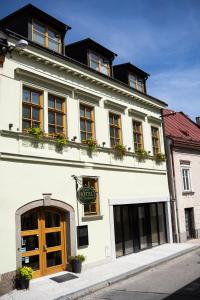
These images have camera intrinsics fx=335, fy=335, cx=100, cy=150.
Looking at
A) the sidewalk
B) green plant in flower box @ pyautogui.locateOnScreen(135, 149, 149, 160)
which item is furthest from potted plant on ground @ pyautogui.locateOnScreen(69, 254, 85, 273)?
green plant in flower box @ pyautogui.locateOnScreen(135, 149, 149, 160)

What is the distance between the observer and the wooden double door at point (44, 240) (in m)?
12.2

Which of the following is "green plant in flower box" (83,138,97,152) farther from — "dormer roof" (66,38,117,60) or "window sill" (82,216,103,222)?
"dormer roof" (66,38,117,60)

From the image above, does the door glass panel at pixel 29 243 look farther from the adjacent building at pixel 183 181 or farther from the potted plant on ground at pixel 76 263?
the adjacent building at pixel 183 181

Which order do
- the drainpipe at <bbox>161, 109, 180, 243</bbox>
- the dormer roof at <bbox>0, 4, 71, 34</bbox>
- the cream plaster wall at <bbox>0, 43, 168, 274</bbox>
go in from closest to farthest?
the cream plaster wall at <bbox>0, 43, 168, 274</bbox>
the dormer roof at <bbox>0, 4, 71, 34</bbox>
the drainpipe at <bbox>161, 109, 180, 243</bbox>

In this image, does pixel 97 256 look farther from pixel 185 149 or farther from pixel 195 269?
pixel 185 149

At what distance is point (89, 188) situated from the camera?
14492mm

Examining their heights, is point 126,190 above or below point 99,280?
above

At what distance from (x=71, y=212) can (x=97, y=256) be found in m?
2.45

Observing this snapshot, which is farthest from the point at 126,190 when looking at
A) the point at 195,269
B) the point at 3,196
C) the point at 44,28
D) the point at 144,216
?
the point at 44,28

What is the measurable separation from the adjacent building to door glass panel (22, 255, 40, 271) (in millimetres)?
10499

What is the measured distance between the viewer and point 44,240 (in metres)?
12.8

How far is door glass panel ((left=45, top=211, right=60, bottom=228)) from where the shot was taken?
13.1m

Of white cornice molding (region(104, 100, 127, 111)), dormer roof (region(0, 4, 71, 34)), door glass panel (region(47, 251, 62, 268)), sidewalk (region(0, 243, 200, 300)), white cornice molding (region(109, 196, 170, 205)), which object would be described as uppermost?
dormer roof (region(0, 4, 71, 34))

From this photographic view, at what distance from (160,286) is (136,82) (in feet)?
41.4
